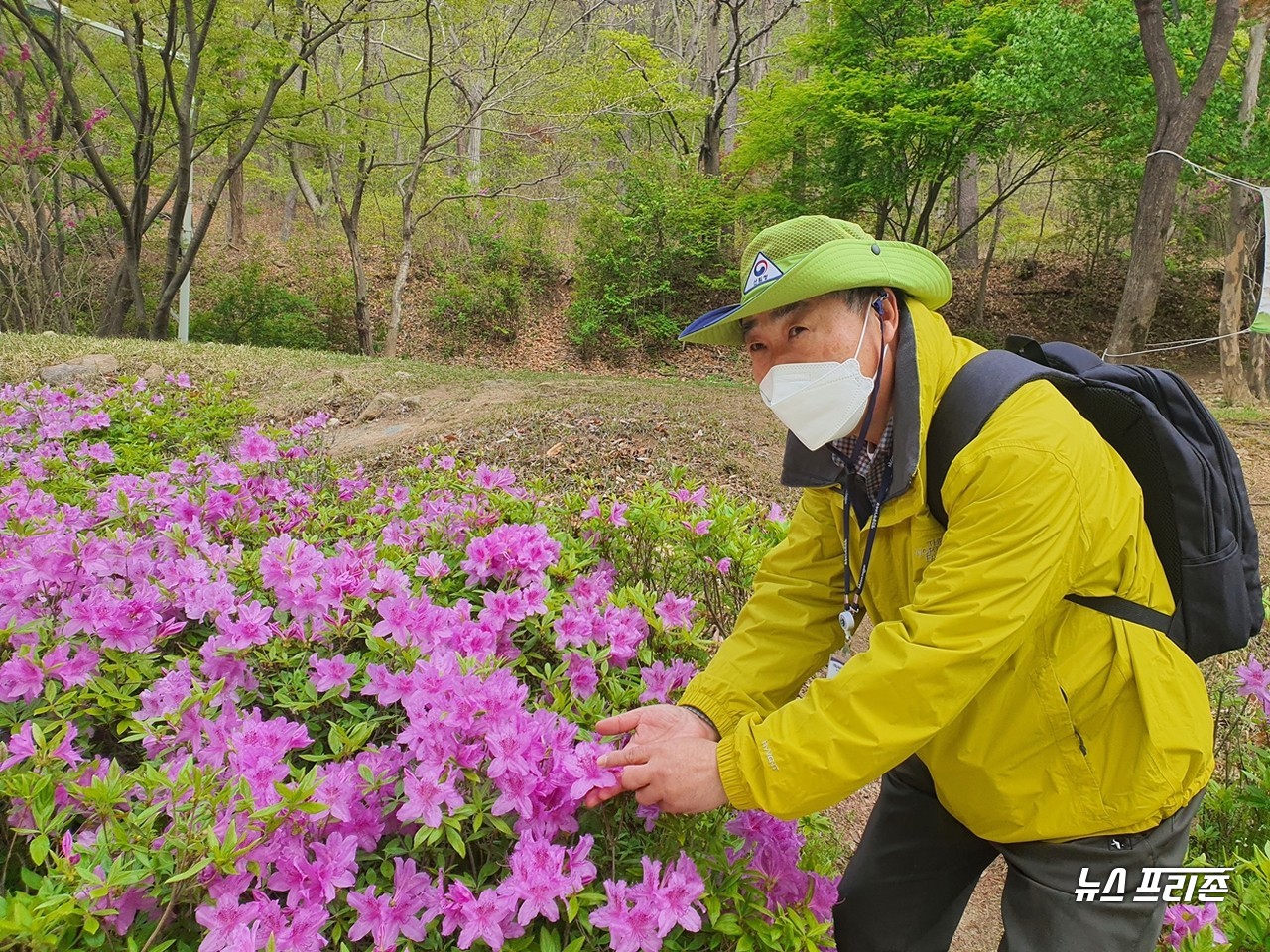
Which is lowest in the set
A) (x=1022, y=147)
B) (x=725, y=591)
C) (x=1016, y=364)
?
(x=725, y=591)

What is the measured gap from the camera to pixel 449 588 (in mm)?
1919

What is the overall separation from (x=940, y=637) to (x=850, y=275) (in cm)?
56

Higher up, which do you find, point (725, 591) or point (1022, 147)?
point (1022, 147)

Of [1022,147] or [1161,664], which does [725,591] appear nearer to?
[1161,664]

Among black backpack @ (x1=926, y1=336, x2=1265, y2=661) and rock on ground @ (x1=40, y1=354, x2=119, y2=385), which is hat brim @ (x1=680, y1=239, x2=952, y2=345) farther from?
rock on ground @ (x1=40, y1=354, x2=119, y2=385)

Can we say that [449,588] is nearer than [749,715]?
No

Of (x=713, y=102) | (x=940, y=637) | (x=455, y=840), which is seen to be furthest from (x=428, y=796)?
(x=713, y=102)

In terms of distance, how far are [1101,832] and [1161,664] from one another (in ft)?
0.99

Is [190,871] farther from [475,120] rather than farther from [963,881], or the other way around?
A: [475,120]

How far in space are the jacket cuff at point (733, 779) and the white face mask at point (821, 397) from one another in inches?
20.8

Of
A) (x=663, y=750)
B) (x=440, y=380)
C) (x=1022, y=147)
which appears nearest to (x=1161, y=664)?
(x=663, y=750)

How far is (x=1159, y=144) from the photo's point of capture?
356 inches

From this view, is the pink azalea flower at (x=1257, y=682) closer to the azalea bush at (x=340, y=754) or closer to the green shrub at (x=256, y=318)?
the azalea bush at (x=340, y=754)

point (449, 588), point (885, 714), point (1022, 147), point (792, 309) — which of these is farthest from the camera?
point (1022, 147)
